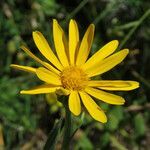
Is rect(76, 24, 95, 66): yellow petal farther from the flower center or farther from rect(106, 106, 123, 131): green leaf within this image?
rect(106, 106, 123, 131): green leaf

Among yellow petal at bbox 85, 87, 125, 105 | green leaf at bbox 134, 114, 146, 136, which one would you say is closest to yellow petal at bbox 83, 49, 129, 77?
yellow petal at bbox 85, 87, 125, 105

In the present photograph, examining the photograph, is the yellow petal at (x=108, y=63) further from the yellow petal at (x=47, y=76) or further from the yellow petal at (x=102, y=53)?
the yellow petal at (x=47, y=76)

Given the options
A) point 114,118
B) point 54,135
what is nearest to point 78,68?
point 54,135

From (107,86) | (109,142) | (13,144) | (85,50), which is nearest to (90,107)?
→ (107,86)

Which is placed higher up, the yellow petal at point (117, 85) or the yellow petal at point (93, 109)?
the yellow petal at point (117, 85)

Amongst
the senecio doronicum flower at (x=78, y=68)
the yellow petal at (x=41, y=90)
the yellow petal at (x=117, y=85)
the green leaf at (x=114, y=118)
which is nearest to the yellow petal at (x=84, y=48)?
the senecio doronicum flower at (x=78, y=68)

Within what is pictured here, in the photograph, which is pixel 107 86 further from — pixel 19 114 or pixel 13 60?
pixel 13 60
